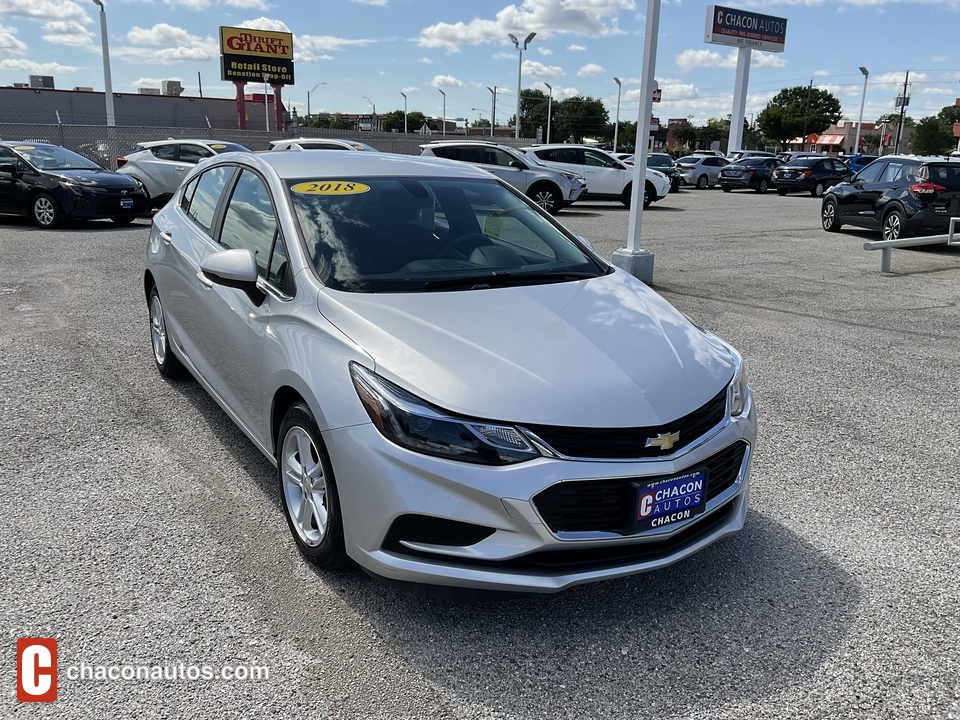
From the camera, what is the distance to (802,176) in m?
31.0

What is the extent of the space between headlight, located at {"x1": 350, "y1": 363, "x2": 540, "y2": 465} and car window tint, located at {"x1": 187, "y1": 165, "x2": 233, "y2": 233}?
2.41m

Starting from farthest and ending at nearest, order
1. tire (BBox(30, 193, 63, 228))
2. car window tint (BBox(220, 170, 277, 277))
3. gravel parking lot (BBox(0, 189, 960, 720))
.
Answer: tire (BBox(30, 193, 63, 228)) → car window tint (BBox(220, 170, 277, 277)) → gravel parking lot (BBox(0, 189, 960, 720))

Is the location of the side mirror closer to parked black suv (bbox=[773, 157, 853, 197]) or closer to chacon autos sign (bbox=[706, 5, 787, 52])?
parked black suv (bbox=[773, 157, 853, 197])

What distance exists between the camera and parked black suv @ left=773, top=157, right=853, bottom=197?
31062mm

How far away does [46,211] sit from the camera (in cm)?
1403

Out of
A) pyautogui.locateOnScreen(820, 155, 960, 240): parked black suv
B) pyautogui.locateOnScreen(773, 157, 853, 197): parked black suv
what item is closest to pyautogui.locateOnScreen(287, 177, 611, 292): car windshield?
pyautogui.locateOnScreen(820, 155, 960, 240): parked black suv

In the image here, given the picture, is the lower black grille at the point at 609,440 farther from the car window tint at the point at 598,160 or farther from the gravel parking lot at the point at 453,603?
the car window tint at the point at 598,160

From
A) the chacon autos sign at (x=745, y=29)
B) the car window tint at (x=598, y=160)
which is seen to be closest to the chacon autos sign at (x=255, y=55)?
the chacon autos sign at (x=745, y=29)

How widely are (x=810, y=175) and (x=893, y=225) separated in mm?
18375

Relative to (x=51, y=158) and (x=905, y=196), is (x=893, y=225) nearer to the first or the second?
(x=905, y=196)

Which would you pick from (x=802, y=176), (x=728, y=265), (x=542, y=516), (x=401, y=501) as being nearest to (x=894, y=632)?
(x=542, y=516)

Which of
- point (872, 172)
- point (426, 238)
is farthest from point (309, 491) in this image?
point (872, 172)

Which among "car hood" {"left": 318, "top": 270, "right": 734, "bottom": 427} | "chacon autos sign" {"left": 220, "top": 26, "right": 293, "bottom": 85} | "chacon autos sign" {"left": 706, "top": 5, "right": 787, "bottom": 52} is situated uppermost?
"chacon autos sign" {"left": 706, "top": 5, "right": 787, "bottom": 52}

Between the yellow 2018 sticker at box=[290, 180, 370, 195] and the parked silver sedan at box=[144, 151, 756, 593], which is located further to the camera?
the yellow 2018 sticker at box=[290, 180, 370, 195]
